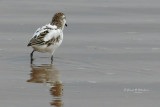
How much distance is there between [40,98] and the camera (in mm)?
9438

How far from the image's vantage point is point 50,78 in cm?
1098

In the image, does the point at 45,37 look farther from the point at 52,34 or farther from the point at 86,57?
the point at 86,57

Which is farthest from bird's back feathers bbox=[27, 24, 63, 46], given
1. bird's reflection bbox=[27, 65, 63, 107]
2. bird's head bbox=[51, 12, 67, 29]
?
bird's reflection bbox=[27, 65, 63, 107]

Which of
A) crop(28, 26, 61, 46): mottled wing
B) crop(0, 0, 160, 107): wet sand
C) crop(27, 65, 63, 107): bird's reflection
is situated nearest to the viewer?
crop(27, 65, 63, 107): bird's reflection

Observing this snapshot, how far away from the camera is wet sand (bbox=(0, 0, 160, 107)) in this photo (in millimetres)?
9664

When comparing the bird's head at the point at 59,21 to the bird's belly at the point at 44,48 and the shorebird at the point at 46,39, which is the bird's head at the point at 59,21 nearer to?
the shorebird at the point at 46,39

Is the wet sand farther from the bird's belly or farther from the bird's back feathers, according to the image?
the bird's back feathers

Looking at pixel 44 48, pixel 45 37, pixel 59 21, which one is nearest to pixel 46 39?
pixel 45 37

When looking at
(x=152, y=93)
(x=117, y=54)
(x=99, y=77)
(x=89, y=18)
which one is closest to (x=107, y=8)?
(x=89, y=18)

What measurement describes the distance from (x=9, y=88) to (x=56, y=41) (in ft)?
8.73

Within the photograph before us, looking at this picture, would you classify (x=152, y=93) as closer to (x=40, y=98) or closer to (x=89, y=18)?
(x=40, y=98)

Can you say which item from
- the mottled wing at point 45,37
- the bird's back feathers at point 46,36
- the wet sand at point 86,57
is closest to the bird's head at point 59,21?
the bird's back feathers at point 46,36

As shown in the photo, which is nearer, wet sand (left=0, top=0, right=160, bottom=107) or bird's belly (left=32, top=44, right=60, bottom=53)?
wet sand (left=0, top=0, right=160, bottom=107)

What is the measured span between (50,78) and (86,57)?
1998 millimetres
